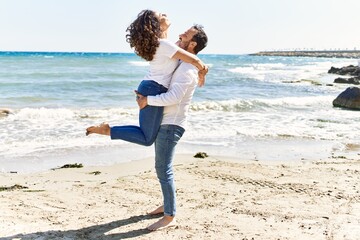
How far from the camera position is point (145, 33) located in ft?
12.8

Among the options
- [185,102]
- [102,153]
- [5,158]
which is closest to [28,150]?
[5,158]

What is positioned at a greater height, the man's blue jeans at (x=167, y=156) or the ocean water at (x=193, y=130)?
the man's blue jeans at (x=167, y=156)

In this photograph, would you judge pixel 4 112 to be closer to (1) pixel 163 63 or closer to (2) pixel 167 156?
(2) pixel 167 156

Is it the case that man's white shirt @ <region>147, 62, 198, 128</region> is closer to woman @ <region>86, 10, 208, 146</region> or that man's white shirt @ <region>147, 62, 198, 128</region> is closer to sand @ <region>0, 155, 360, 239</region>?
woman @ <region>86, 10, 208, 146</region>

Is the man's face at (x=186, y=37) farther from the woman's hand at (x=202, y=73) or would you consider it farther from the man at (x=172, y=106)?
the woman's hand at (x=202, y=73)

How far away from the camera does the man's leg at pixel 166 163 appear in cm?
423

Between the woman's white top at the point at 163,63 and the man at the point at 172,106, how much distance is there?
7 centimetres

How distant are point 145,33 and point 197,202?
89.2 inches

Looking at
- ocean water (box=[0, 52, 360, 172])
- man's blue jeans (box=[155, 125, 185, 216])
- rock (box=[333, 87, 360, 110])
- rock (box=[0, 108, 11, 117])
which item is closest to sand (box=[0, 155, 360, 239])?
man's blue jeans (box=[155, 125, 185, 216])

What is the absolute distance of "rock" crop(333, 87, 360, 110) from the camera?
56.4 ft

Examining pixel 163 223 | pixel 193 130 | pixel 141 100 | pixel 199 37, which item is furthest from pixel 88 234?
pixel 193 130

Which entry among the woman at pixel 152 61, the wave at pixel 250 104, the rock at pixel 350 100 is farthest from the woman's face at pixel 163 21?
the rock at pixel 350 100

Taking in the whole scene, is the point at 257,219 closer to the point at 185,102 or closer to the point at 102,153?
the point at 185,102

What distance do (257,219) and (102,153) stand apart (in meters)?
4.49
